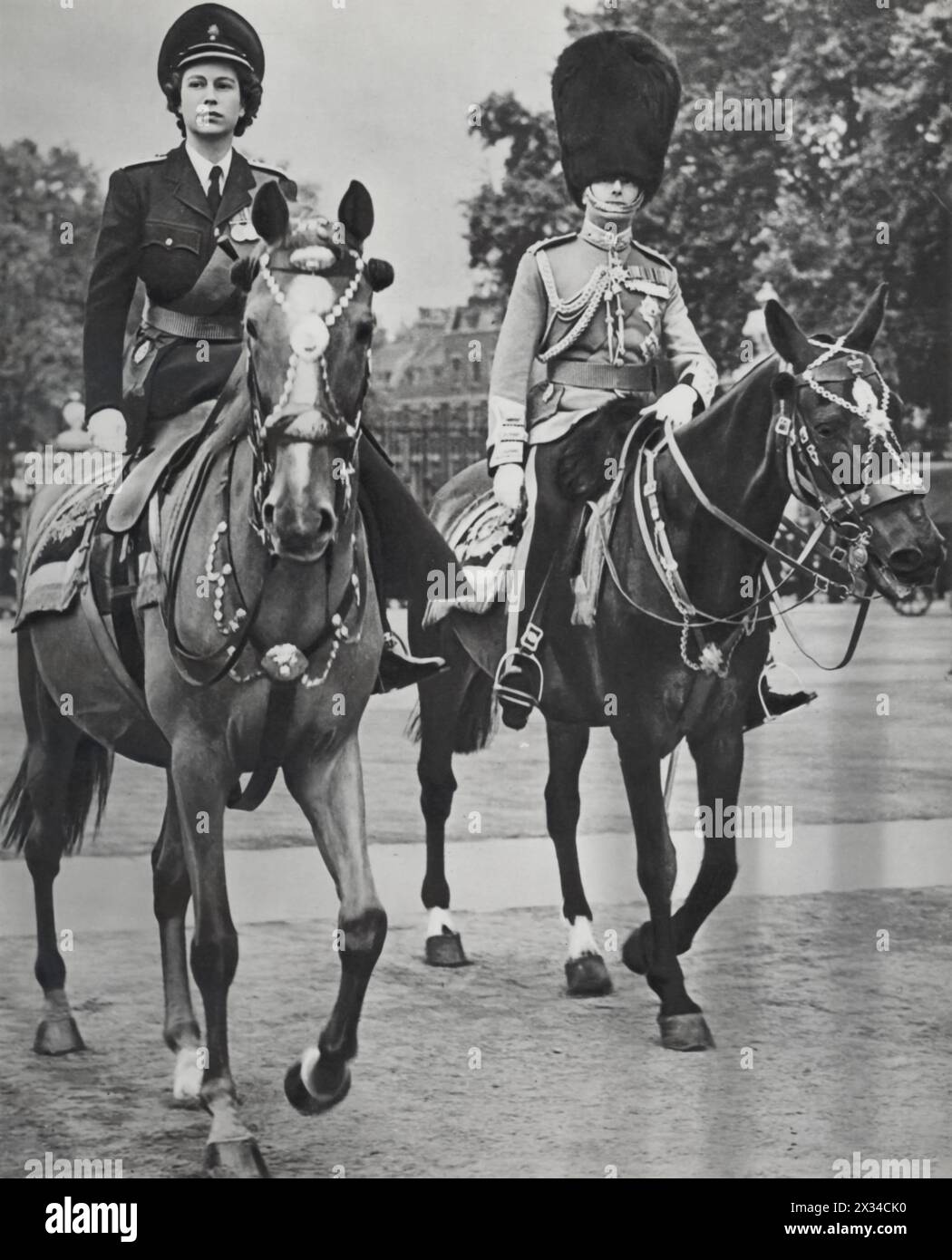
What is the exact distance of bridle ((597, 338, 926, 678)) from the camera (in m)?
5.33

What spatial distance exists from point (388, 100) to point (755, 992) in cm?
329

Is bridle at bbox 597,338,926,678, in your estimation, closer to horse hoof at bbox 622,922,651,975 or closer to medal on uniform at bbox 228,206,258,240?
horse hoof at bbox 622,922,651,975

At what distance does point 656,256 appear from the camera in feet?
19.9

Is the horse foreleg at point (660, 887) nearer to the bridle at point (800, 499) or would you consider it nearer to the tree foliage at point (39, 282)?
the bridle at point (800, 499)

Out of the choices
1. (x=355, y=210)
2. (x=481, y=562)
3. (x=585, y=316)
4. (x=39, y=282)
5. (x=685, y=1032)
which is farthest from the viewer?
(x=481, y=562)

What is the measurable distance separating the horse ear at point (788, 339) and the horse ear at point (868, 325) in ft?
0.48

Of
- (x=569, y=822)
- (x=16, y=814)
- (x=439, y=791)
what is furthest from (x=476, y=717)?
(x=16, y=814)

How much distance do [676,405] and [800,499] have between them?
24.8 inches

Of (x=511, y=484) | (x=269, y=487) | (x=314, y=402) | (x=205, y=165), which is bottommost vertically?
(x=269, y=487)

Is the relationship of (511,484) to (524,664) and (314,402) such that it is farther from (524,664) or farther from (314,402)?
(314,402)

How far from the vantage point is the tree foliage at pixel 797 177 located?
19.8 feet

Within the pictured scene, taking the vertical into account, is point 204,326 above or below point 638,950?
above

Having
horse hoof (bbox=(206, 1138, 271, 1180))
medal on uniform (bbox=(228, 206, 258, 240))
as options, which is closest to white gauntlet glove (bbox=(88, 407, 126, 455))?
medal on uniform (bbox=(228, 206, 258, 240))

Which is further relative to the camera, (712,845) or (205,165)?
(712,845)
